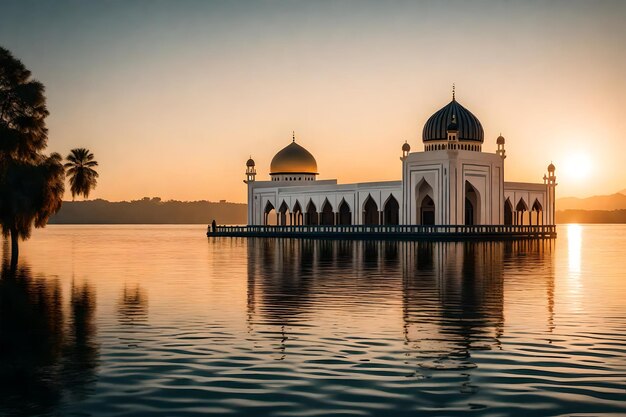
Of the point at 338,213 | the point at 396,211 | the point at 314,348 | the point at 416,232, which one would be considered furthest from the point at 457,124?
the point at 314,348

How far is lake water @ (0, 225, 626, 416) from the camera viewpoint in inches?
297

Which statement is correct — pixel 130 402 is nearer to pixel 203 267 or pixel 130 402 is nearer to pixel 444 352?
pixel 444 352

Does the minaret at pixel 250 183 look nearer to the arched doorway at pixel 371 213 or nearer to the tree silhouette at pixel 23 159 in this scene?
the arched doorway at pixel 371 213

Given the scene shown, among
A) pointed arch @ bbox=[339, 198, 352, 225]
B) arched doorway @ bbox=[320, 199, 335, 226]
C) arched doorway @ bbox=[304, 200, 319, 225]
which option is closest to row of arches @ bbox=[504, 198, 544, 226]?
pointed arch @ bbox=[339, 198, 352, 225]

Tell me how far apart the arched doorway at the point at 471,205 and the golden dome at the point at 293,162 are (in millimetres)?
22871

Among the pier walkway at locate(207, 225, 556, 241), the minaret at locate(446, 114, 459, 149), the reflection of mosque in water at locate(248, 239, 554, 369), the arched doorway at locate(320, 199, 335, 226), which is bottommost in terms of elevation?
the reflection of mosque in water at locate(248, 239, 554, 369)

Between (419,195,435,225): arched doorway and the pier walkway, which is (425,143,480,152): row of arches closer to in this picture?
(419,195,435,225): arched doorway

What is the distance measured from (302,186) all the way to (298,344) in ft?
216

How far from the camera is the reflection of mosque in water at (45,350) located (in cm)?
782

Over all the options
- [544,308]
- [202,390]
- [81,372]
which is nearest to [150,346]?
[81,372]

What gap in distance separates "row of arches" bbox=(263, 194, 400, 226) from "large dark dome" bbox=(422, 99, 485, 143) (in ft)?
21.4

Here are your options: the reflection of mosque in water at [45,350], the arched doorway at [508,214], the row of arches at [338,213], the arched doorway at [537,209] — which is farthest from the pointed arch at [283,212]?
the reflection of mosque in water at [45,350]

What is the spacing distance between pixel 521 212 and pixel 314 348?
65.8 meters

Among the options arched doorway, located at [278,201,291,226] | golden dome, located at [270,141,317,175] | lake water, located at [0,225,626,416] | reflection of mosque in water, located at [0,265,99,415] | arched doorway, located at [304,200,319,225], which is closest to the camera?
lake water, located at [0,225,626,416]
